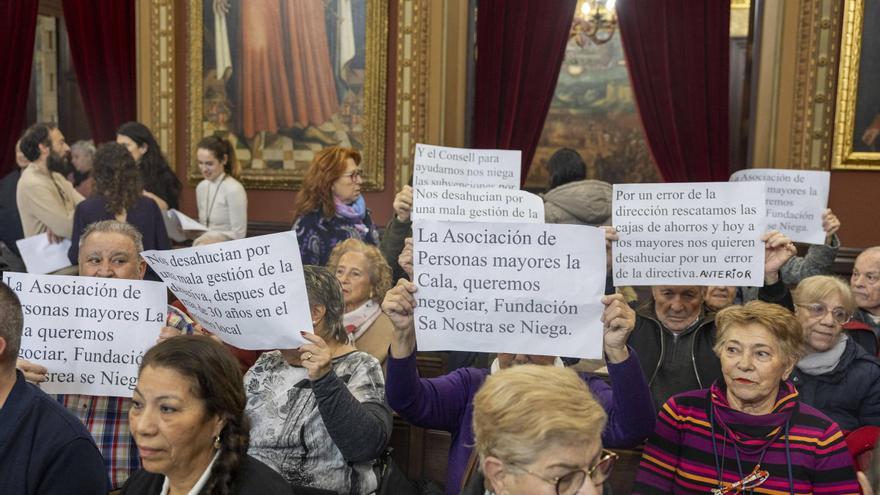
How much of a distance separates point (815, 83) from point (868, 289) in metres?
2.80

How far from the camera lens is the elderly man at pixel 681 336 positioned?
3865 millimetres

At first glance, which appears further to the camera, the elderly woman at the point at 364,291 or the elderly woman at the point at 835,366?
the elderly woman at the point at 364,291

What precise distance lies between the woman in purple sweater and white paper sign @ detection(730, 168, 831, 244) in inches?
86.0

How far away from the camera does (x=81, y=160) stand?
8.64m

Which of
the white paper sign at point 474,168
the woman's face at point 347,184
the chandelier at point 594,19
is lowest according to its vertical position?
the woman's face at point 347,184

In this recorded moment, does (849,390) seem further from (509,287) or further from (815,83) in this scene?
(815,83)

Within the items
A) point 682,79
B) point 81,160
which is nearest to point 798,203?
point 682,79

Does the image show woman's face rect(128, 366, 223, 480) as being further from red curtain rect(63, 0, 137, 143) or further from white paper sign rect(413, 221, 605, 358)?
red curtain rect(63, 0, 137, 143)

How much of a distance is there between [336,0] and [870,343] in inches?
219

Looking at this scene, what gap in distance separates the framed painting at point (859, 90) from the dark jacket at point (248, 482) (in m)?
6.10

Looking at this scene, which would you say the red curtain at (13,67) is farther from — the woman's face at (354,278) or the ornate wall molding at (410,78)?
the woman's face at (354,278)

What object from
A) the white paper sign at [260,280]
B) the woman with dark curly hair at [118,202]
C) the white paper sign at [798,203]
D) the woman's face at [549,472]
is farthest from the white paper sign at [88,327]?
the white paper sign at [798,203]

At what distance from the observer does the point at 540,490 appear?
6.61ft

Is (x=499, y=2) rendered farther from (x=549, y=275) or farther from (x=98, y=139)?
(x=549, y=275)
